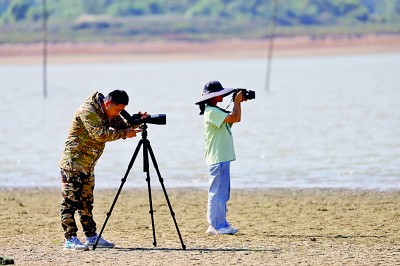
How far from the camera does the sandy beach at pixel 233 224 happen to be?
8.14m

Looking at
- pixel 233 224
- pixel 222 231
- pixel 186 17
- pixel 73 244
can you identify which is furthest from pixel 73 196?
pixel 186 17

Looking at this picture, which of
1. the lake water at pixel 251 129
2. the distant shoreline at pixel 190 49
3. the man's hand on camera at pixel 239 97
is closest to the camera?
the man's hand on camera at pixel 239 97

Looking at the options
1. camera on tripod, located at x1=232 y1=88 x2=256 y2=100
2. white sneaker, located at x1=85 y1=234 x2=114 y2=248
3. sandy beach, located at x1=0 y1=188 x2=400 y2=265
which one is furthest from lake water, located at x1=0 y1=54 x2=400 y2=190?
white sneaker, located at x1=85 y1=234 x2=114 y2=248

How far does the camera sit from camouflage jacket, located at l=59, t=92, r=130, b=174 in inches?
324

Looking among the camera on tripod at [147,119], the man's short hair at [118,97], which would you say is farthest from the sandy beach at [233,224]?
the man's short hair at [118,97]

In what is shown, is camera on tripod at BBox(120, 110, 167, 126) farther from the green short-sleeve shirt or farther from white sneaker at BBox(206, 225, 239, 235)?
white sneaker at BBox(206, 225, 239, 235)

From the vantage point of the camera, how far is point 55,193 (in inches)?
532

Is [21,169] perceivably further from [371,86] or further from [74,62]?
[74,62]

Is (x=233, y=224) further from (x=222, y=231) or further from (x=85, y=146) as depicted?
(x=85, y=146)

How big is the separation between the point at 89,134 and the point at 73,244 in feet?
3.18

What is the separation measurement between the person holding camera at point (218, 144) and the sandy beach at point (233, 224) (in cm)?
21

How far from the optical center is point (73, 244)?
8.52m

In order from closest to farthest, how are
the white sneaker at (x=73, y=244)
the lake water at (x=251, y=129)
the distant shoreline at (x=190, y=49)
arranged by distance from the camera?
the white sneaker at (x=73, y=244), the lake water at (x=251, y=129), the distant shoreline at (x=190, y=49)

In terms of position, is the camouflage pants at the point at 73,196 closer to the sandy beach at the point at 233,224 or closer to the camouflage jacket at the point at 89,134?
the camouflage jacket at the point at 89,134
